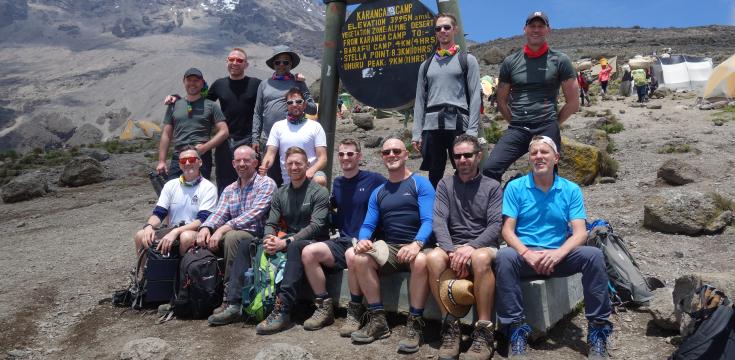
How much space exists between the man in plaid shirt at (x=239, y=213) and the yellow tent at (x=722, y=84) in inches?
878

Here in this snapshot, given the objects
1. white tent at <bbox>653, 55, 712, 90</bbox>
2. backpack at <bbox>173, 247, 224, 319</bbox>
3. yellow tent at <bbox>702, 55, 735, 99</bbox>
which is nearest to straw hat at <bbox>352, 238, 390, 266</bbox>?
backpack at <bbox>173, 247, 224, 319</bbox>

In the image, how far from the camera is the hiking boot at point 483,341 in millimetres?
4309

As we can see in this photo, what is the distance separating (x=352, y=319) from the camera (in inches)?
199

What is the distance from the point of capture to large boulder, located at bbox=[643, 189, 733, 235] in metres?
7.85

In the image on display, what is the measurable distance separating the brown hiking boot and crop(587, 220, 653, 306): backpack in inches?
81.7

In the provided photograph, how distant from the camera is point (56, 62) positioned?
15350 centimetres

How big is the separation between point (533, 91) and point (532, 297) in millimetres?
1889

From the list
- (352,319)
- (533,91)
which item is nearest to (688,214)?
(533,91)

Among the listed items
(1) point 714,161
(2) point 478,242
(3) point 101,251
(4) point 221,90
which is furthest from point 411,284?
(1) point 714,161

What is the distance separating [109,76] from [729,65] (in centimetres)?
13205

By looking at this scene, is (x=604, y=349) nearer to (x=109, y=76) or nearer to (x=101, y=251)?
(x=101, y=251)

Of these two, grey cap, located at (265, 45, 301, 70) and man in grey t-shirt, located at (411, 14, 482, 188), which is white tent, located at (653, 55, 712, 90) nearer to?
grey cap, located at (265, 45, 301, 70)

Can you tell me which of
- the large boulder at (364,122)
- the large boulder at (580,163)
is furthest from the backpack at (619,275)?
the large boulder at (364,122)

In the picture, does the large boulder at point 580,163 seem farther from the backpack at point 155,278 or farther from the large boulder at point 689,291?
the backpack at point 155,278
